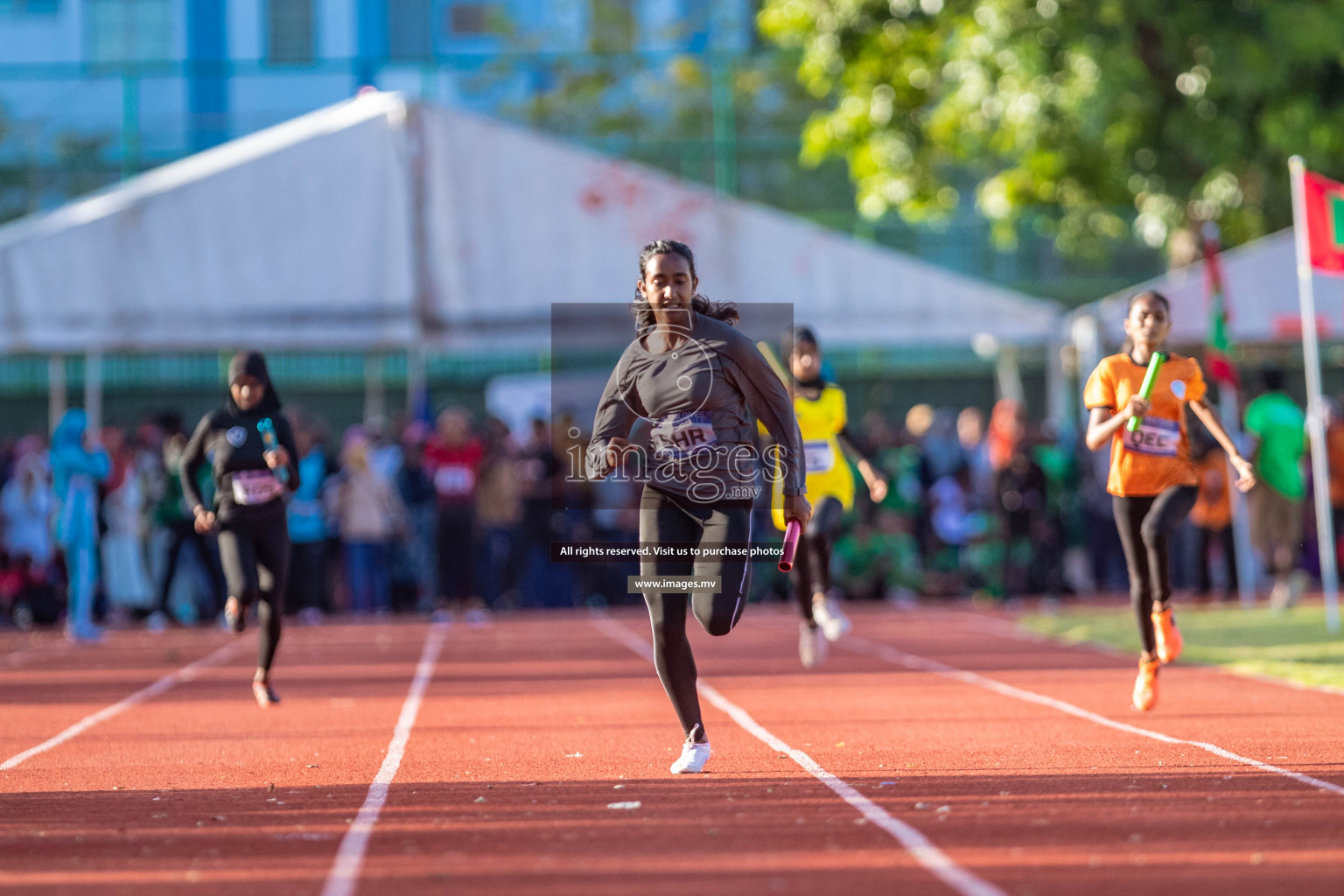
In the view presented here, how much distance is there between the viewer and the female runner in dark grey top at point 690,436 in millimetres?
7555

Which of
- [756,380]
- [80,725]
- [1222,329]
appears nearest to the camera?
[756,380]

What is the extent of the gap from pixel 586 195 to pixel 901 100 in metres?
8.99

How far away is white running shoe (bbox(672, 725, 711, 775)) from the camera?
791 cm

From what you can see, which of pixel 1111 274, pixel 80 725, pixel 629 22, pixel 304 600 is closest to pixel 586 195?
pixel 304 600

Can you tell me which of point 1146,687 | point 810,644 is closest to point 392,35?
point 810,644

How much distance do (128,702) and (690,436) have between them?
20.0 feet

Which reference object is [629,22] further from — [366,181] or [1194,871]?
[1194,871]

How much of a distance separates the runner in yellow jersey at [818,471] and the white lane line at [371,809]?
2.56 m

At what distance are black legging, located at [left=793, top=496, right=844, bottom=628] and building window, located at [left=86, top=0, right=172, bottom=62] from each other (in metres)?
31.3

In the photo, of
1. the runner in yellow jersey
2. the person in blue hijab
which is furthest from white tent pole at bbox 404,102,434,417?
the runner in yellow jersey

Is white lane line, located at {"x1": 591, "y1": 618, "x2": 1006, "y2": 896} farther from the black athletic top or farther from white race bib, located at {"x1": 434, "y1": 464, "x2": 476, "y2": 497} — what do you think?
white race bib, located at {"x1": 434, "y1": 464, "x2": 476, "y2": 497}

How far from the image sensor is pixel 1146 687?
32.0ft

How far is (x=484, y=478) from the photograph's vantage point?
2016cm

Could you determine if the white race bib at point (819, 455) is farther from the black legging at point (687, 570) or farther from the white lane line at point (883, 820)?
the black legging at point (687, 570)
